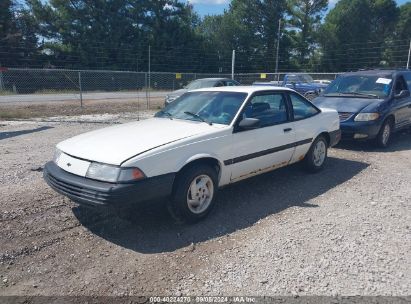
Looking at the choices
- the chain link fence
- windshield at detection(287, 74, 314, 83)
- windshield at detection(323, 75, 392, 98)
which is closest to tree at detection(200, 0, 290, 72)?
the chain link fence

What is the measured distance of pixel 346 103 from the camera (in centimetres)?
816

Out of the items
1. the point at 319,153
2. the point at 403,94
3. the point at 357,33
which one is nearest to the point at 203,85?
the point at 403,94

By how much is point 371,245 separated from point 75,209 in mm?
3416

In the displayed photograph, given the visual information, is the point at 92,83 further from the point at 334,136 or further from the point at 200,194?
the point at 200,194

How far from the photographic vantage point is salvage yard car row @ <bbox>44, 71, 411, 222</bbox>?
11.8 feet

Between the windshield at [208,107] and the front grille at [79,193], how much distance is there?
177 cm

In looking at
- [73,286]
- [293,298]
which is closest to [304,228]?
[293,298]

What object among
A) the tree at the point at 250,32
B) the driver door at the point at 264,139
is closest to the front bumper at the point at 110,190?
the driver door at the point at 264,139

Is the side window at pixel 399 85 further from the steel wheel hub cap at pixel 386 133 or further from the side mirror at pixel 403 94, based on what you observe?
the steel wheel hub cap at pixel 386 133

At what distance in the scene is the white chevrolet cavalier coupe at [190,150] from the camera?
359cm

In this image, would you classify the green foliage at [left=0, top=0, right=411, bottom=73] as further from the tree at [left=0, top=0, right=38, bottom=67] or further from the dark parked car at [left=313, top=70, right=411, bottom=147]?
the dark parked car at [left=313, top=70, right=411, bottom=147]

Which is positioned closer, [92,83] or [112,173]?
[112,173]

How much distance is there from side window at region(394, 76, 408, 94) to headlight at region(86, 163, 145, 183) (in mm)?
7327

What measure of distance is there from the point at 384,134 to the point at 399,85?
5.22 feet
